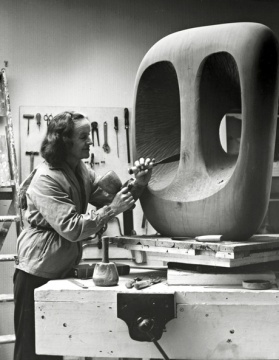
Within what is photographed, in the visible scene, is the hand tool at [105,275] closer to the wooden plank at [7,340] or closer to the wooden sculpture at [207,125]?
the wooden sculpture at [207,125]

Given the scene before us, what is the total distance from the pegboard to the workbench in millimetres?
2387

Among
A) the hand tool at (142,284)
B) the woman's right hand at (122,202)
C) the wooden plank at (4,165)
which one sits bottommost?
the hand tool at (142,284)

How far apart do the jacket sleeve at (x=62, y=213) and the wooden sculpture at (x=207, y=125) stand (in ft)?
0.75

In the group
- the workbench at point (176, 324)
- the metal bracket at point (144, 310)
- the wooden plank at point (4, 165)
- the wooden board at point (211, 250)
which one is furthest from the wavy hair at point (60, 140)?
the wooden plank at point (4, 165)

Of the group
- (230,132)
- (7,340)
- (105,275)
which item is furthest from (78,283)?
(230,132)

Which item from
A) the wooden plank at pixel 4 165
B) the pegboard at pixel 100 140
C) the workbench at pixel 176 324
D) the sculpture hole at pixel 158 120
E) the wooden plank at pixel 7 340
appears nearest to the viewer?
the workbench at pixel 176 324

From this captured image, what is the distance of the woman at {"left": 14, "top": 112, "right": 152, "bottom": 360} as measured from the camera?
1851 mm

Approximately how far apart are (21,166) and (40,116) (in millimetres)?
392

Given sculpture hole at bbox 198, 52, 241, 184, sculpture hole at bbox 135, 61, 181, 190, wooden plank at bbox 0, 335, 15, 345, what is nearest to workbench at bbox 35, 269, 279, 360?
sculpture hole at bbox 198, 52, 241, 184

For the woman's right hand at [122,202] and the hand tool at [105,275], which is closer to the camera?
the hand tool at [105,275]

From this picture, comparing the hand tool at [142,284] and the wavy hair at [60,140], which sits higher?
the wavy hair at [60,140]

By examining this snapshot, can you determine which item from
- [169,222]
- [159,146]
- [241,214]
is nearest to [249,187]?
[241,214]

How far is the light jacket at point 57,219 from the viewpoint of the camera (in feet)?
5.99

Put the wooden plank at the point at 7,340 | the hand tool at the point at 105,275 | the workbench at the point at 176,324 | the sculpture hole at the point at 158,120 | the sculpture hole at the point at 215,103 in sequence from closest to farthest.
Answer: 1. the workbench at the point at 176,324
2. the hand tool at the point at 105,275
3. the sculpture hole at the point at 215,103
4. the sculpture hole at the point at 158,120
5. the wooden plank at the point at 7,340
